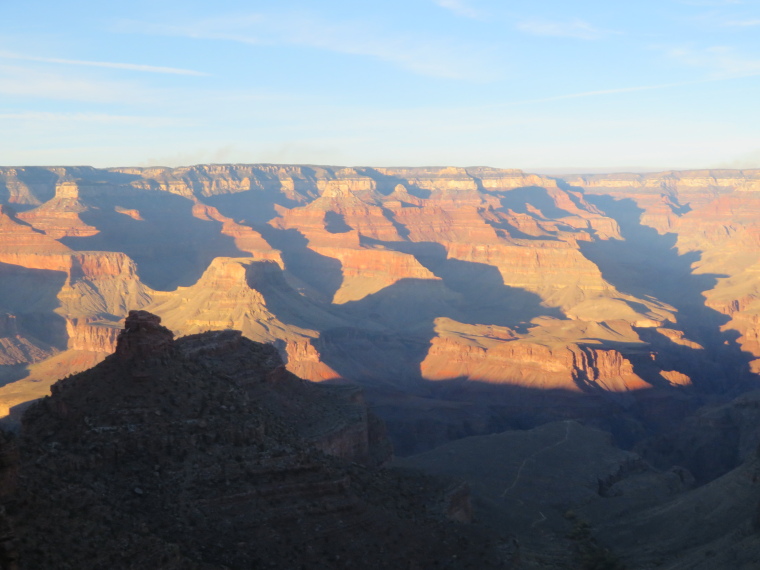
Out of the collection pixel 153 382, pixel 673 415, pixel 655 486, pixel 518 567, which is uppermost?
pixel 153 382

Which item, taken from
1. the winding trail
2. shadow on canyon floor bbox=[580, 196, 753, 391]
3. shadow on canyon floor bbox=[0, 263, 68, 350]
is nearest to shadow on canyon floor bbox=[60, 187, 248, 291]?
shadow on canyon floor bbox=[0, 263, 68, 350]

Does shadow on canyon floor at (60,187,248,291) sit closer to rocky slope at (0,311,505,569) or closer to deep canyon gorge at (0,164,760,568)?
deep canyon gorge at (0,164,760,568)

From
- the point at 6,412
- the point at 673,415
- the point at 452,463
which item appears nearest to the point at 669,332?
the point at 673,415

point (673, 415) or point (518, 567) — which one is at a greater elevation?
point (518, 567)

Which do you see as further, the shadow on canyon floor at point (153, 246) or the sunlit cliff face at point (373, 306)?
the shadow on canyon floor at point (153, 246)

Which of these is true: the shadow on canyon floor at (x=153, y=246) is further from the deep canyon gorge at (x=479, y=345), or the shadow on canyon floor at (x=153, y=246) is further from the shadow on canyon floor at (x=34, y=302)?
the shadow on canyon floor at (x=34, y=302)

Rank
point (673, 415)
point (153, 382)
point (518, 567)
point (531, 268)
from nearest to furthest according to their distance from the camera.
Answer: point (153, 382) → point (518, 567) → point (673, 415) → point (531, 268)

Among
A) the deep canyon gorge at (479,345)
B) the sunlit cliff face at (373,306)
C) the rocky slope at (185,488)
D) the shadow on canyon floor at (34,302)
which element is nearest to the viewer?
the rocky slope at (185,488)

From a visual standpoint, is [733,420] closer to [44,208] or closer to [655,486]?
[655,486]

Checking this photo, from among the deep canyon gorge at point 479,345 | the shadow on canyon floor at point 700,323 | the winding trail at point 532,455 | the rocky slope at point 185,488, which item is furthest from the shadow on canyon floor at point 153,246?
the rocky slope at point 185,488
